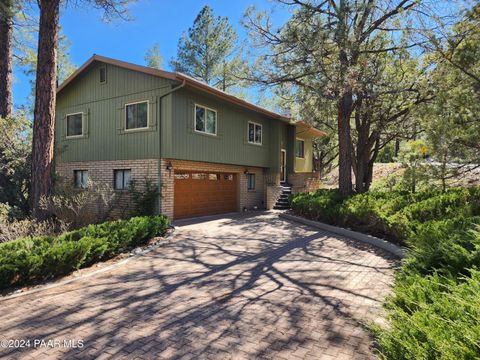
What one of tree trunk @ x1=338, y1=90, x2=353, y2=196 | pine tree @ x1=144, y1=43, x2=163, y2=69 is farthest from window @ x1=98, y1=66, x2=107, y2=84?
pine tree @ x1=144, y1=43, x2=163, y2=69

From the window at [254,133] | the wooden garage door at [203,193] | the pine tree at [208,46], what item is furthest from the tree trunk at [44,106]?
the pine tree at [208,46]

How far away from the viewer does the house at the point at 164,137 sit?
449 inches

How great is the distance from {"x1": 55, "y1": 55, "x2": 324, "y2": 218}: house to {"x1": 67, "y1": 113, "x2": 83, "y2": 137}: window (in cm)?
4

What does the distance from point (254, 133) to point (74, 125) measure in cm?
841

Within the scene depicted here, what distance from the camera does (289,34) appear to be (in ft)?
36.4

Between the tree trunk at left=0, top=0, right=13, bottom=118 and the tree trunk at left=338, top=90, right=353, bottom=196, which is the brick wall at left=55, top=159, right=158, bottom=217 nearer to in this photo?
the tree trunk at left=0, top=0, right=13, bottom=118

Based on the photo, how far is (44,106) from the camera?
9633 mm

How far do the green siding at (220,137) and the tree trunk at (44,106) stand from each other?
3.56 metres

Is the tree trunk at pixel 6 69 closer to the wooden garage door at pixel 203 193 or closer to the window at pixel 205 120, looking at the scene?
the wooden garage door at pixel 203 193

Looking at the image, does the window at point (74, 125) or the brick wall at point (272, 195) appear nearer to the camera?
the window at point (74, 125)

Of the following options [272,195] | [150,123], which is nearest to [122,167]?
[150,123]

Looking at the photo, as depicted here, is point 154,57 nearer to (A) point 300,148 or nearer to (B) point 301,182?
(A) point 300,148

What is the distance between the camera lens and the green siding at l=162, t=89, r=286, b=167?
11297 mm

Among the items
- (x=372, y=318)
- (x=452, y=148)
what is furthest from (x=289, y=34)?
(x=372, y=318)
